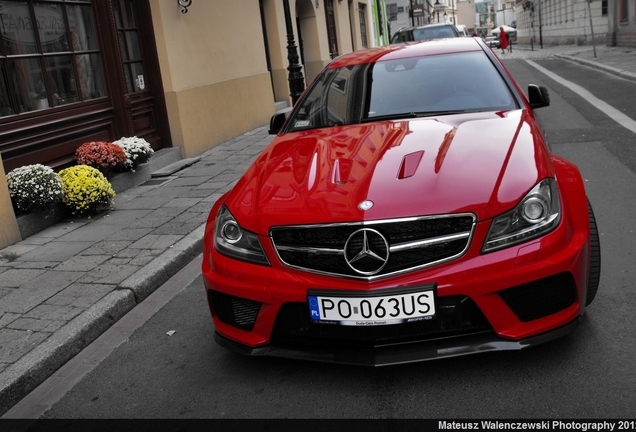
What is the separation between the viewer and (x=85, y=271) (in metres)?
5.11

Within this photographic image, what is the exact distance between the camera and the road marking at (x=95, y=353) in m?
3.39

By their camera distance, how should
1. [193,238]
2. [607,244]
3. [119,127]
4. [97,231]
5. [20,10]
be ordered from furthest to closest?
1. [119,127]
2. [20,10]
3. [97,231]
4. [193,238]
5. [607,244]

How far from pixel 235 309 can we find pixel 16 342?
161cm

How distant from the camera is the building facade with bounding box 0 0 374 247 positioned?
7141 millimetres

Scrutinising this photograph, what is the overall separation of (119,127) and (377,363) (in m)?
7.01

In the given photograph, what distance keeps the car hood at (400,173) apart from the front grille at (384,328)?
391 millimetres

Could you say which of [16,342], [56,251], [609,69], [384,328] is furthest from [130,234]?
→ [609,69]

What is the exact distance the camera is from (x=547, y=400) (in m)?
2.78

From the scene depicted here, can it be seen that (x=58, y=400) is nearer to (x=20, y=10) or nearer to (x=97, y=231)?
(x=97, y=231)

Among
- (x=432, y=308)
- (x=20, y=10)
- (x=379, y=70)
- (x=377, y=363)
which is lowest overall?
(x=377, y=363)

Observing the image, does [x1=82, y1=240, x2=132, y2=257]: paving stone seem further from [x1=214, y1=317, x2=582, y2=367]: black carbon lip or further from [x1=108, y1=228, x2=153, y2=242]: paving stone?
[x1=214, y1=317, x2=582, y2=367]: black carbon lip

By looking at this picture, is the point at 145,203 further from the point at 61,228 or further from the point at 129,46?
the point at 129,46

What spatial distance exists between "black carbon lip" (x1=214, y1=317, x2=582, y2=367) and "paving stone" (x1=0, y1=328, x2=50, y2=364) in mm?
1718

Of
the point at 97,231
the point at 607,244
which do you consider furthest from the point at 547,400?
the point at 97,231
